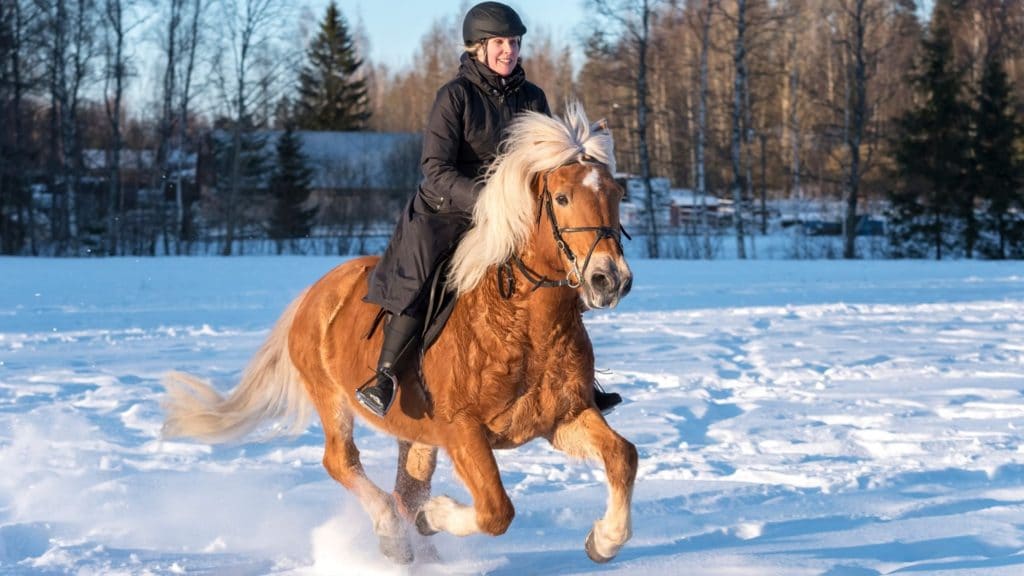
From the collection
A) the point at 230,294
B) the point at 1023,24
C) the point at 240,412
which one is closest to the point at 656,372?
the point at 240,412

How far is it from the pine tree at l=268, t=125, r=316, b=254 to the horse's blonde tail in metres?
26.4

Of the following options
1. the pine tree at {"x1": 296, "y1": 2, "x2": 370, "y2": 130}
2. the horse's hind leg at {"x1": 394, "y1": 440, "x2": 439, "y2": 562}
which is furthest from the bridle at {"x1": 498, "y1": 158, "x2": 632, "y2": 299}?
the pine tree at {"x1": 296, "y1": 2, "x2": 370, "y2": 130}

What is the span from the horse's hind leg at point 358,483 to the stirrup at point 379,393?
22.6 inches

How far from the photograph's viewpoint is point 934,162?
32.2 m

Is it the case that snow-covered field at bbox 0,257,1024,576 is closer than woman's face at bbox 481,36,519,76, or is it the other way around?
woman's face at bbox 481,36,519,76

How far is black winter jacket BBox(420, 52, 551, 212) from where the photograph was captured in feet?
16.3

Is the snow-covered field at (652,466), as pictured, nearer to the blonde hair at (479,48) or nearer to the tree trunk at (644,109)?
the blonde hair at (479,48)

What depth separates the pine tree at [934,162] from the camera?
3183 cm

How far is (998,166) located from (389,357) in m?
30.8

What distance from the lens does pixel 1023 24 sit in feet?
148

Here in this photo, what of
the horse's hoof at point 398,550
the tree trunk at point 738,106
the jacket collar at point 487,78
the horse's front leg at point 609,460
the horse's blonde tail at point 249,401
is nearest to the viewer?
the horse's front leg at point 609,460

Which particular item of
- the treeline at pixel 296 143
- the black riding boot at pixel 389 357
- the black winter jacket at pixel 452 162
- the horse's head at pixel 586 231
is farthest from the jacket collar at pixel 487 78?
the treeline at pixel 296 143

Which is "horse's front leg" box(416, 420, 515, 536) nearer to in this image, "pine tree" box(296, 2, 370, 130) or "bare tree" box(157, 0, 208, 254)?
"bare tree" box(157, 0, 208, 254)

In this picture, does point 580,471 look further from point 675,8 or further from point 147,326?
point 675,8
